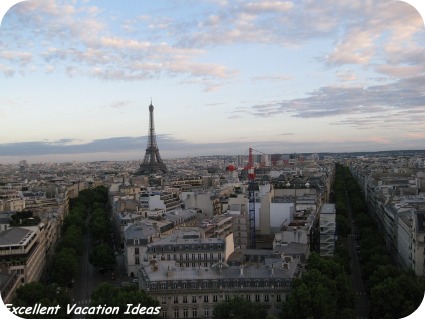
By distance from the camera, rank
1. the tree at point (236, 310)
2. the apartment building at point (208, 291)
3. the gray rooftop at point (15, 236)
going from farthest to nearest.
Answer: the gray rooftop at point (15, 236) → the apartment building at point (208, 291) → the tree at point (236, 310)

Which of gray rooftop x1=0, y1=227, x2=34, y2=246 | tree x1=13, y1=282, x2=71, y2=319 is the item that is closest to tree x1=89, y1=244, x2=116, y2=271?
gray rooftop x1=0, y1=227, x2=34, y2=246

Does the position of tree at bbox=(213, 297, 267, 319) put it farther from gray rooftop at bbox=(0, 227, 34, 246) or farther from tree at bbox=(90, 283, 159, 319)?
gray rooftop at bbox=(0, 227, 34, 246)

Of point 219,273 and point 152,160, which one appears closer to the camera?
point 219,273

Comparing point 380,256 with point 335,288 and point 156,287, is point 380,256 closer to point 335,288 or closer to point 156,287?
point 335,288

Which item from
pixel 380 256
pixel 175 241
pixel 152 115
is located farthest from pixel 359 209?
pixel 152 115

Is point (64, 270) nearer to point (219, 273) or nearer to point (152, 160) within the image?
point (219, 273)

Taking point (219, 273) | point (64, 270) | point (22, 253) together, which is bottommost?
point (64, 270)

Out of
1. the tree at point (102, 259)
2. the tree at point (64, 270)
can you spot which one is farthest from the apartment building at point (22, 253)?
the tree at point (102, 259)

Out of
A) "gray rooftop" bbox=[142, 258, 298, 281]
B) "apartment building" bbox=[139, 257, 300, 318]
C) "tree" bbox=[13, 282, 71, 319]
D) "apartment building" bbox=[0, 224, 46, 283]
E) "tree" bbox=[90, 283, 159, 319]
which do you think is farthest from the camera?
"apartment building" bbox=[0, 224, 46, 283]

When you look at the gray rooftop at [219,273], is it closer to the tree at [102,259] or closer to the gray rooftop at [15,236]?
the gray rooftop at [15,236]

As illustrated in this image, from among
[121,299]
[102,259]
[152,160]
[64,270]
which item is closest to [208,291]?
[121,299]

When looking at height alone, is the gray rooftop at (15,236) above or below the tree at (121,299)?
above
